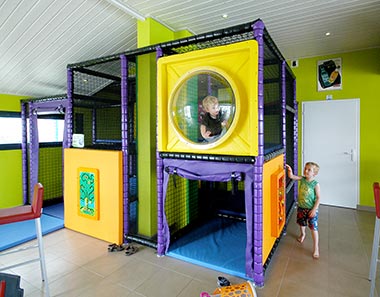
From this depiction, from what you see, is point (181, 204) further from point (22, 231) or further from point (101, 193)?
point (22, 231)

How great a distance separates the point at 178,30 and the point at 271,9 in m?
1.29

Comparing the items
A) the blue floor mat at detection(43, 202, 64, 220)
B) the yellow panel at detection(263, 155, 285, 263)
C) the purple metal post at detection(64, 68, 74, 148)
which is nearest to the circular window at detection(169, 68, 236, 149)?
the yellow panel at detection(263, 155, 285, 263)

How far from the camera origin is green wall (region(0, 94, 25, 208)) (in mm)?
4098

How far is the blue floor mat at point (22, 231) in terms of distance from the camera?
2.92m

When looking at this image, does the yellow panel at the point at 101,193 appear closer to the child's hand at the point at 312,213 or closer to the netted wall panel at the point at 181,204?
the netted wall panel at the point at 181,204

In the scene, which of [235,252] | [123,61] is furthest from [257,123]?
[123,61]

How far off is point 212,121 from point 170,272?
1510mm

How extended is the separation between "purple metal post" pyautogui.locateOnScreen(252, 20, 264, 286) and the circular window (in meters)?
0.25

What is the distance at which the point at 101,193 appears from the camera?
9.82 feet

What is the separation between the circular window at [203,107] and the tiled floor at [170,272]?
4.18ft

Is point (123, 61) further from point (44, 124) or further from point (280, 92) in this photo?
point (44, 124)

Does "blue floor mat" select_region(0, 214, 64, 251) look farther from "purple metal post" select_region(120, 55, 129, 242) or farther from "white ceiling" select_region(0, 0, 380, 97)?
"white ceiling" select_region(0, 0, 380, 97)

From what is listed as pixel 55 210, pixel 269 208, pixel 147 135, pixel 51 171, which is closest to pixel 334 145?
Result: pixel 269 208

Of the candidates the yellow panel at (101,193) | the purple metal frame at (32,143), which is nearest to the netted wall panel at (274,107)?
the yellow panel at (101,193)
